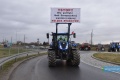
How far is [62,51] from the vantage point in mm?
21406

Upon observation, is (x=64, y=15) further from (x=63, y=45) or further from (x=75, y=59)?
(x=75, y=59)

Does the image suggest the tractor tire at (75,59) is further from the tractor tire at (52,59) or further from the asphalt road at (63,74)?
the asphalt road at (63,74)

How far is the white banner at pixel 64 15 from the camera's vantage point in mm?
25188

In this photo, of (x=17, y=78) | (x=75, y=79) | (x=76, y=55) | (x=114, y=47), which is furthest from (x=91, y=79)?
(x=114, y=47)

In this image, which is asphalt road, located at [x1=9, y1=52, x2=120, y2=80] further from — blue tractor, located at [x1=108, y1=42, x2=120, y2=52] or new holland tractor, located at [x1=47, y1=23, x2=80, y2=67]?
blue tractor, located at [x1=108, y1=42, x2=120, y2=52]

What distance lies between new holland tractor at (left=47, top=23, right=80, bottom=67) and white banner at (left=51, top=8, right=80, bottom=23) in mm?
3017

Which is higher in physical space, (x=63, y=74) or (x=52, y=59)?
(x=52, y=59)

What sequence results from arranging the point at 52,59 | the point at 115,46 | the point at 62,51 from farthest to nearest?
the point at 115,46 → the point at 62,51 → the point at 52,59

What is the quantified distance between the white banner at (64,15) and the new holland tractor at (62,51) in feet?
9.90

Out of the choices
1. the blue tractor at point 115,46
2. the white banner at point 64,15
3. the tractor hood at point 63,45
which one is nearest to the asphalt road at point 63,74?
the tractor hood at point 63,45

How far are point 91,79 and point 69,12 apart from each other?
13.3 meters

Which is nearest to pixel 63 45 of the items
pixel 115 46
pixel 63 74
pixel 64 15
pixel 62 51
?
pixel 62 51

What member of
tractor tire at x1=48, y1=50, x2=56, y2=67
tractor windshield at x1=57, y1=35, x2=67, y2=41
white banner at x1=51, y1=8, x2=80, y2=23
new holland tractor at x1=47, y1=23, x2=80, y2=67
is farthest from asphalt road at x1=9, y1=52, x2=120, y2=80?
white banner at x1=51, y1=8, x2=80, y2=23

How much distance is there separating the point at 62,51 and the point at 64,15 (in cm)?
547
